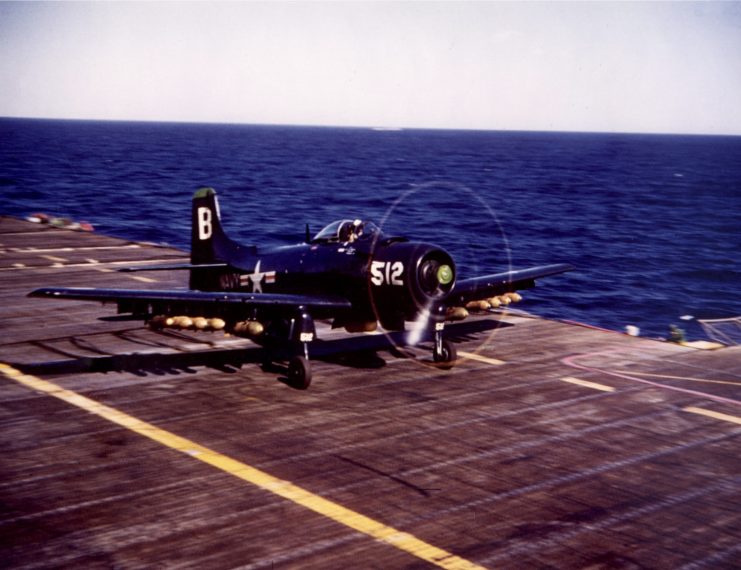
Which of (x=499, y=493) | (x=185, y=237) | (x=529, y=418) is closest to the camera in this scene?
(x=499, y=493)

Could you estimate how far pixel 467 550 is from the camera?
9859 mm

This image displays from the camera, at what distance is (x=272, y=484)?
11.8 metres

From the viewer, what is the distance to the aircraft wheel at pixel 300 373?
16625 mm

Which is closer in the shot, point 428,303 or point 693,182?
point 428,303

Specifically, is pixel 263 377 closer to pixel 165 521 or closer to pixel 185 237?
pixel 165 521

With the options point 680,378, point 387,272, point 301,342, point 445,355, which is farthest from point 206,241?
point 680,378

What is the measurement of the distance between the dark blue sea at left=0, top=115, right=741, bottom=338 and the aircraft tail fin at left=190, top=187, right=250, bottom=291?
487 cm

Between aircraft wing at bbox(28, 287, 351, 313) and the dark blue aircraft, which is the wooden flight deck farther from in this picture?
aircraft wing at bbox(28, 287, 351, 313)

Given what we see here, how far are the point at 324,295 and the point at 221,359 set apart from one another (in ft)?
10.6

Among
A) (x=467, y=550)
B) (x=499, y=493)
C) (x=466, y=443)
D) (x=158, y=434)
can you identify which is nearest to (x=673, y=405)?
(x=466, y=443)

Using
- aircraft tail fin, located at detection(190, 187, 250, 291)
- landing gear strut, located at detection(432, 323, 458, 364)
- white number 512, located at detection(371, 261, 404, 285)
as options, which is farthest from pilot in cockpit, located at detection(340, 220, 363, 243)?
aircraft tail fin, located at detection(190, 187, 250, 291)

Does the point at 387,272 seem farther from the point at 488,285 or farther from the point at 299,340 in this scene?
the point at 488,285

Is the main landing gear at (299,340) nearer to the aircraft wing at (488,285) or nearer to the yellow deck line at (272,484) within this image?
the yellow deck line at (272,484)

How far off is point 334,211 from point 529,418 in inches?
2739
